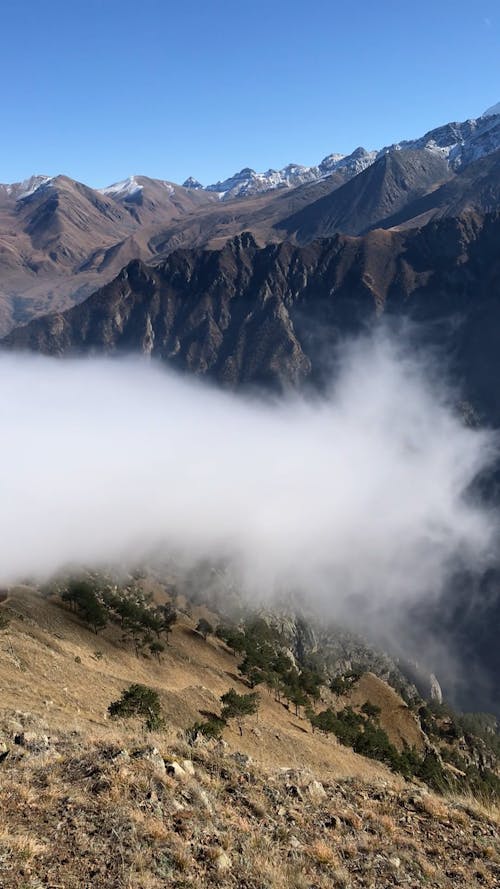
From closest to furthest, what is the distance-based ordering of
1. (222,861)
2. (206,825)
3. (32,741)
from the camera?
(222,861) → (206,825) → (32,741)

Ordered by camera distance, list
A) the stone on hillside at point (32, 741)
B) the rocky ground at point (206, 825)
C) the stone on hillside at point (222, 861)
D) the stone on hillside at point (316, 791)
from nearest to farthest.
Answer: the rocky ground at point (206, 825), the stone on hillside at point (222, 861), the stone on hillside at point (316, 791), the stone on hillside at point (32, 741)

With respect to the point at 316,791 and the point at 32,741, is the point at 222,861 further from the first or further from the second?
the point at 32,741

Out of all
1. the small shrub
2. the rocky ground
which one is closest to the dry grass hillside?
the rocky ground

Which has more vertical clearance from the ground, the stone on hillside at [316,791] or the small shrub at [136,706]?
the stone on hillside at [316,791]

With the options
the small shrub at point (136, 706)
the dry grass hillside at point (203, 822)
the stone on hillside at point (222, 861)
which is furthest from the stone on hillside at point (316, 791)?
the small shrub at point (136, 706)

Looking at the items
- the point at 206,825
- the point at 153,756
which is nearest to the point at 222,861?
the point at 206,825

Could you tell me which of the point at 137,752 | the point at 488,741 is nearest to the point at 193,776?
the point at 137,752

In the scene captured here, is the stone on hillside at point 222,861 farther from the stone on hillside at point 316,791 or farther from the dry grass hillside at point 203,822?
the stone on hillside at point 316,791

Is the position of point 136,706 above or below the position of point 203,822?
below

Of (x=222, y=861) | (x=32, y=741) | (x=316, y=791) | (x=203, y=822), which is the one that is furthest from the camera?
(x=32, y=741)

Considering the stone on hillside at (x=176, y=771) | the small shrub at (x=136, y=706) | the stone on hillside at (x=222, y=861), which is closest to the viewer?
the stone on hillside at (x=222, y=861)

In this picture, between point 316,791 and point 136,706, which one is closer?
point 316,791

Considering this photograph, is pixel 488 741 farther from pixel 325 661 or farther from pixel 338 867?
pixel 338 867

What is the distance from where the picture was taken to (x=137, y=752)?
697 inches
